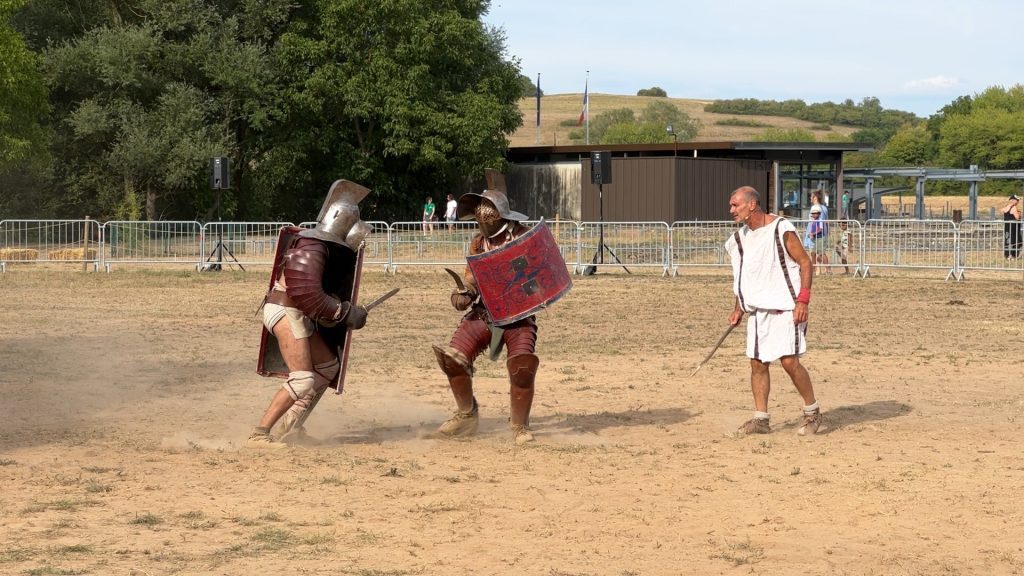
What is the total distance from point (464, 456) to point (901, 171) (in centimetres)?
3839

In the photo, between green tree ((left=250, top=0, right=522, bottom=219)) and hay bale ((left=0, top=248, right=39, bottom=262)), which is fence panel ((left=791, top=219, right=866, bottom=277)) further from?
green tree ((left=250, top=0, right=522, bottom=219))

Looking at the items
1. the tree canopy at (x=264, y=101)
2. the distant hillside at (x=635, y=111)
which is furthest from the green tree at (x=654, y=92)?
the tree canopy at (x=264, y=101)

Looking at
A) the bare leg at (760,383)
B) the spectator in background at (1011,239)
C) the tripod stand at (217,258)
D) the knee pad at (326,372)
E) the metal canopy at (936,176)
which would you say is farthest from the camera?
the metal canopy at (936,176)

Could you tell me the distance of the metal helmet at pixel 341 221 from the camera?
7.83m

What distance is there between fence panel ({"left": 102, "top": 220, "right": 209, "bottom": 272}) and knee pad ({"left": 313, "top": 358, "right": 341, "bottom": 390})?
19.8m

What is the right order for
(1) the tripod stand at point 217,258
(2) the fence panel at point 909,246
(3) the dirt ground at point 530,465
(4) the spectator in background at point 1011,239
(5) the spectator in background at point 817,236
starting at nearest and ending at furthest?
(3) the dirt ground at point 530,465 → (4) the spectator in background at point 1011,239 → (2) the fence panel at point 909,246 → (5) the spectator in background at point 817,236 → (1) the tripod stand at point 217,258

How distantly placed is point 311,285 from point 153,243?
69.1 feet

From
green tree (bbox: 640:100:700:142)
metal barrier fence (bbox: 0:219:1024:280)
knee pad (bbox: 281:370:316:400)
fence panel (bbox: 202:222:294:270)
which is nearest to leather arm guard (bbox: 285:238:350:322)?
knee pad (bbox: 281:370:316:400)

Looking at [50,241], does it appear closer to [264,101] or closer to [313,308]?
[264,101]

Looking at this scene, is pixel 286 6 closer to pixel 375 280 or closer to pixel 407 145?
pixel 407 145

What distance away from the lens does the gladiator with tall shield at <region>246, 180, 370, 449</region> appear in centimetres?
773

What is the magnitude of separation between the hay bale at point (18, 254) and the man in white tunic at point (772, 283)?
2207 centimetres

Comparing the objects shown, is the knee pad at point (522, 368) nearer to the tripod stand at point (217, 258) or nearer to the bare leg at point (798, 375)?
the bare leg at point (798, 375)

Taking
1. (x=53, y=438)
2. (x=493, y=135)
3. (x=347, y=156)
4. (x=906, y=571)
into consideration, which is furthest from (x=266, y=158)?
(x=906, y=571)
